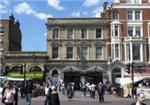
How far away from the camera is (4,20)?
8031 cm

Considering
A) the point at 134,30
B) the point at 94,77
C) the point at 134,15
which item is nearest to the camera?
the point at 94,77

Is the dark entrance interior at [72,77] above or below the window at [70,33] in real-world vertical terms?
below

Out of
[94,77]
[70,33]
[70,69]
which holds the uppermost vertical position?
[70,33]

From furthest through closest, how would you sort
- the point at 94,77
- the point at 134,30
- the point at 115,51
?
the point at 134,30, the point at 94,77, the point at 115,51

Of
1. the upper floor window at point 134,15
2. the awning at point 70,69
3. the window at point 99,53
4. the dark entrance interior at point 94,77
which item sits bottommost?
the dark entrance interior at point 94,77

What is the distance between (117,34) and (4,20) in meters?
21.5

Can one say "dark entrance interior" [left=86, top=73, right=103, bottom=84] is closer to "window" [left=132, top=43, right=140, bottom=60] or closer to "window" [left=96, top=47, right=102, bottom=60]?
"window" [left=96, top=47, right=102, bottom=60]

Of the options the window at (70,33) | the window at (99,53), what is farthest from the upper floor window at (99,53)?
the window at (70,33)

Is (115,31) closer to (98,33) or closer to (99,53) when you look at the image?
(98,33)

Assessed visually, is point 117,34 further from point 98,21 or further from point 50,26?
point 50,26

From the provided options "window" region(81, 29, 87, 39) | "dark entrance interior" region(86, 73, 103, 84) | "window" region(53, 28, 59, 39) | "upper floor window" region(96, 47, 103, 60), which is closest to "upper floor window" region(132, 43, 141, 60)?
"upper floor window" region(96, 47, 103, 60)

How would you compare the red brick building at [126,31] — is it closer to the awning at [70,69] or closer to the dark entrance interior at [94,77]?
the dark entrance interior at [94,77]

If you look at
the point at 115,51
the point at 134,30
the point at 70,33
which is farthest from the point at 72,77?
the point at 134,30

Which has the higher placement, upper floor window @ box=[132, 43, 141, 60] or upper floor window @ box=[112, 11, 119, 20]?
upper floor window @ box=[112, 11, 119, 20]
